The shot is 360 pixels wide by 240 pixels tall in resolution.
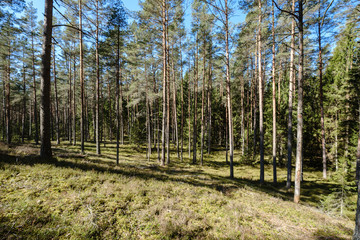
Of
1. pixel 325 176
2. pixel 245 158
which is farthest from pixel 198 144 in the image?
pixel 325 176

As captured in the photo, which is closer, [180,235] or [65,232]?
[65,232]

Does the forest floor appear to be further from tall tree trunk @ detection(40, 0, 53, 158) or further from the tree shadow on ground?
tall tree trunk @ detection(40, 0, 53, 158)

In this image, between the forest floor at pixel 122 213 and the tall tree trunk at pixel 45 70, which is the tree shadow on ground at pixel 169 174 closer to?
the forest floor at pixel 122 213

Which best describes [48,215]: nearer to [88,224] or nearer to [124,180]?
[88,224]

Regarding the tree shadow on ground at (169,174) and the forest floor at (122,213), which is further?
the tree shadow on ground at (169,174)

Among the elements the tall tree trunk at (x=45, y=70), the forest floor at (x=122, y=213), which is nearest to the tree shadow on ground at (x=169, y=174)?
the forest floor at (x=122, y=213)

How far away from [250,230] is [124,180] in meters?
4.68

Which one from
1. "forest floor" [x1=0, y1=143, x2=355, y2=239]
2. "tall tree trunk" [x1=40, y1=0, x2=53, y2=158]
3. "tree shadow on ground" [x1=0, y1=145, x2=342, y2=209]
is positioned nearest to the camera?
"forest floor" [x1=0, y1=143, x2=355, y2=239]

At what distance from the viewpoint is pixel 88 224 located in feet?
10.4

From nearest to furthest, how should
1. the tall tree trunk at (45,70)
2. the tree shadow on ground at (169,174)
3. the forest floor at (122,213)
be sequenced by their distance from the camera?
the forest floor at (122,213), the tall tree trunk at (45,70), the tree shadow on ground at (169,174)

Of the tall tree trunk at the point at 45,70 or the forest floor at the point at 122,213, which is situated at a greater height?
the tall tree trunk at the point at 45,70

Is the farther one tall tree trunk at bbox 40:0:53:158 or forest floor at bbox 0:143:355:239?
tall tree trunk at bbox 40:0:53:158

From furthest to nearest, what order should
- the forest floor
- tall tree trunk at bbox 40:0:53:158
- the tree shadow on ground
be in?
the tree shadow on ground → tall tree trunk at bbox 40:0:53:158 → the forest floor

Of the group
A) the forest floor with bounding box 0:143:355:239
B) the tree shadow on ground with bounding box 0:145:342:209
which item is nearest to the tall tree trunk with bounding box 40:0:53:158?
the tree shadow on ground with bounding box 0:145:342:209
